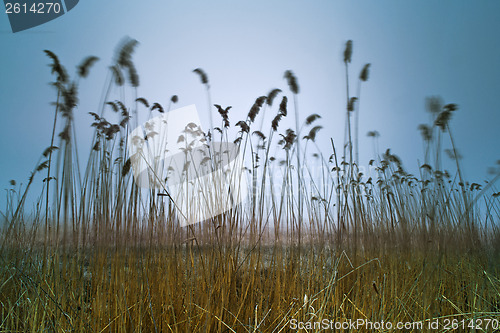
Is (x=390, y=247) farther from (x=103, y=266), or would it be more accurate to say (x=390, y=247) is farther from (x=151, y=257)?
(x=103, y=266)

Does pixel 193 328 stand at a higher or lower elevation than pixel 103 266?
lower

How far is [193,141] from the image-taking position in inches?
91.7

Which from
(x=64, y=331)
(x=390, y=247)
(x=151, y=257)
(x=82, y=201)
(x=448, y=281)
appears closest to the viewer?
(x=64, y=331)

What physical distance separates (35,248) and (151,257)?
1.36 metres

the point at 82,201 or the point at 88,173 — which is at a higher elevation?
the point at 88,173

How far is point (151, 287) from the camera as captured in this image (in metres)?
1.81

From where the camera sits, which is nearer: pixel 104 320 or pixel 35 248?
pixel 104 320

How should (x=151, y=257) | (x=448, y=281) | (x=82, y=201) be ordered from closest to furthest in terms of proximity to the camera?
(x=82, y=201), (x=151, y=257), (x=448, y=281)

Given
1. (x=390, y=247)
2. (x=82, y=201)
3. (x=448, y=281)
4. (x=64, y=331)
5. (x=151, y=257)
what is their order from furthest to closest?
(x=448, y=281) < (x=390, y=247) < (x=151, y=257) < (x=82, y=201) < (x=64, y=331)

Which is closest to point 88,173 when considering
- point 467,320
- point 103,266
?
point 103,266

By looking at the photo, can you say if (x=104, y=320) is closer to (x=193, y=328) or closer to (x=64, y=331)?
(x=64, y=331)

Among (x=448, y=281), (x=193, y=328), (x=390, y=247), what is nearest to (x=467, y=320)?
(x=390, y=247)

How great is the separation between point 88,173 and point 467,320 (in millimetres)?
2162

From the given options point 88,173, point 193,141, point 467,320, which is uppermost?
point 193,141
